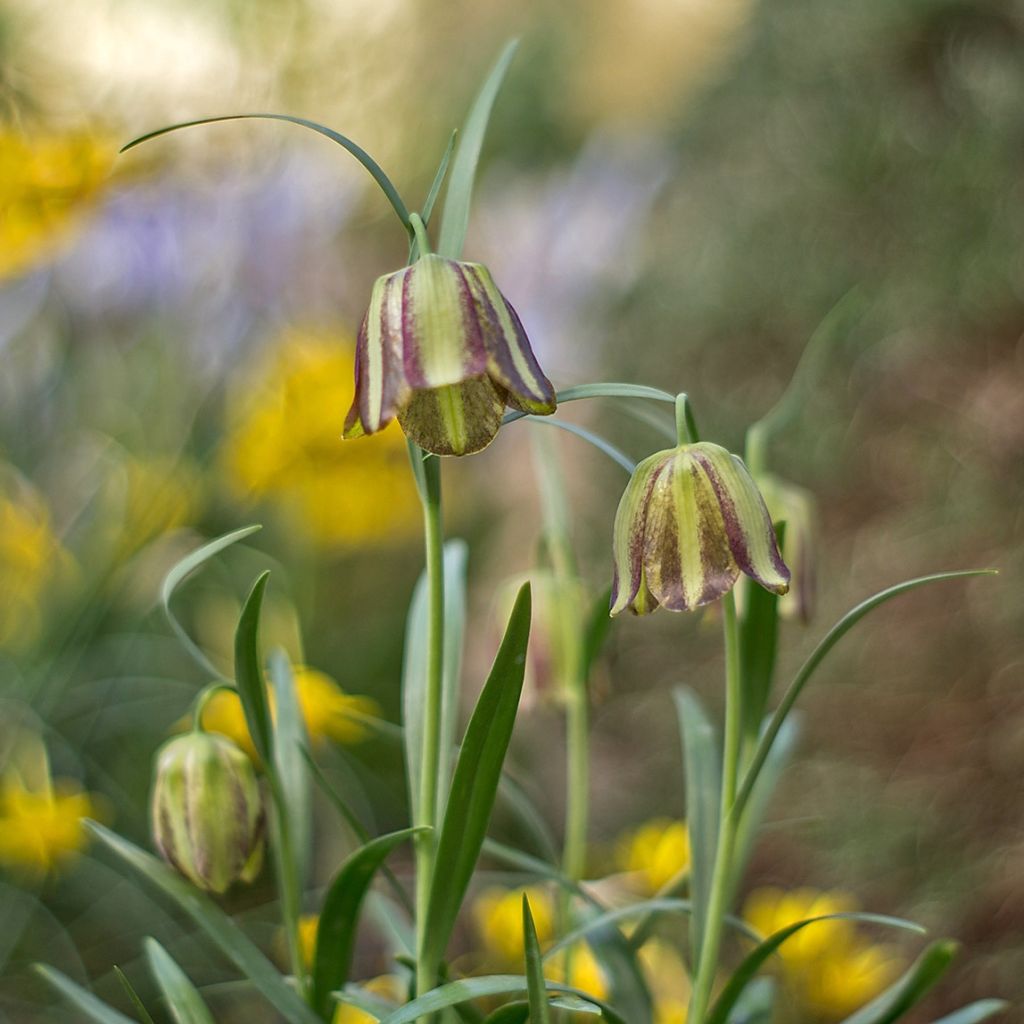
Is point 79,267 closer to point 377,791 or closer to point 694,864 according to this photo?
point 377,791

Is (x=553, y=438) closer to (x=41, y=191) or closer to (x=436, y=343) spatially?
(x=41, y=191)

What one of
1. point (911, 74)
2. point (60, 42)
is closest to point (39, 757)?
point (60, 42)

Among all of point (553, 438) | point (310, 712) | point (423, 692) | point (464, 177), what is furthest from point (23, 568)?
point (464, 177)

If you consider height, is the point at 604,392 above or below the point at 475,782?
above

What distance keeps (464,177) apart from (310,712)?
2.09 ft

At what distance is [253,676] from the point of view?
49 cm

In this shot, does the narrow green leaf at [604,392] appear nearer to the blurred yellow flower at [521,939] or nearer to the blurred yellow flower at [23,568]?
the blurred yellow flower at [521,939]

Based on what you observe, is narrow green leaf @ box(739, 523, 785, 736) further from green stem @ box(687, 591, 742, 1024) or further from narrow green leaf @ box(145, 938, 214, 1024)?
narrow green leaf @ box(145, 938, 214, 1024)

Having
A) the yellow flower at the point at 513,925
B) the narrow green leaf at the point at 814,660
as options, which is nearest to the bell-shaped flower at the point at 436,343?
the narrow green leaf at the point at 814,660

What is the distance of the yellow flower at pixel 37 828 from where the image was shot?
1.05 m

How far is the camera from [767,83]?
1628mm

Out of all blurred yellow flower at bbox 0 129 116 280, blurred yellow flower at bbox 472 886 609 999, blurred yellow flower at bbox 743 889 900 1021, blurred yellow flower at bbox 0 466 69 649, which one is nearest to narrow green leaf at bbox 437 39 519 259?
blurred yellow flower at bbox 472 886 609 999

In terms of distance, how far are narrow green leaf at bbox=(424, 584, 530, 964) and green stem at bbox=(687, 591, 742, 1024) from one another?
0.28 ft

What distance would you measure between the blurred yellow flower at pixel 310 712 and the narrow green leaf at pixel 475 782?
408 millimetres
